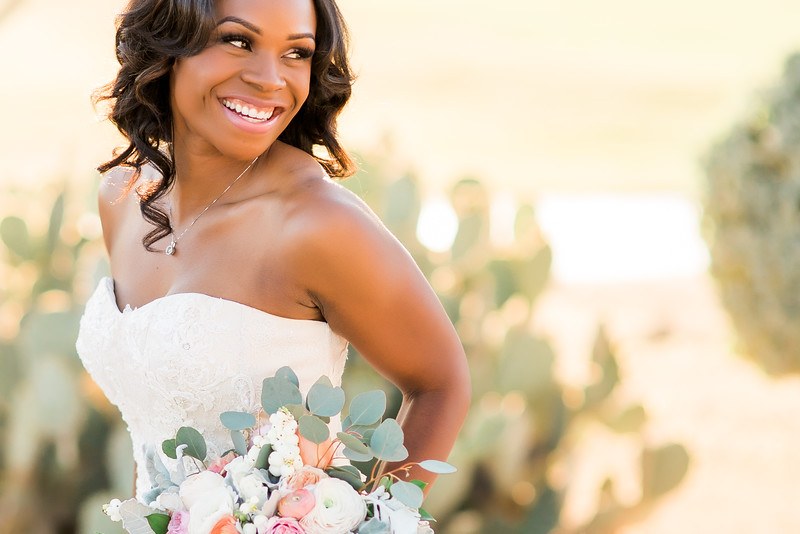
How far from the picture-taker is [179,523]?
164cm

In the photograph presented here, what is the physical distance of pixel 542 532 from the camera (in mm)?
4535

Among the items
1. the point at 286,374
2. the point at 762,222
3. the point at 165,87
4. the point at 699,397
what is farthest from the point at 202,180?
the point at 699,397

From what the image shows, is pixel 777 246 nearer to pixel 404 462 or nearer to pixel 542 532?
pixel 542 532

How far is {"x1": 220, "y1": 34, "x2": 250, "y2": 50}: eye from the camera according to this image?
1.96 meters

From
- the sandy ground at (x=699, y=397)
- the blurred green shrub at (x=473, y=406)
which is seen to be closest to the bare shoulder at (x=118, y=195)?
the blurred green shrub at (x=473, y=406)

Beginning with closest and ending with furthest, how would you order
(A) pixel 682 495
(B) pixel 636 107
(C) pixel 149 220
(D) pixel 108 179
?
1. (C) pixel 149 220
2. (D) pixel 108 179
3. (A) pixel 682 495
4. (B) pixel 636 107

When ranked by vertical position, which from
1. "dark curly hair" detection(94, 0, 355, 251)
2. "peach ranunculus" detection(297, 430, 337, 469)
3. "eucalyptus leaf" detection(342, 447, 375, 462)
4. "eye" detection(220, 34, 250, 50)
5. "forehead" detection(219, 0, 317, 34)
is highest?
"forehead" detection(219, 0, 317, 34)

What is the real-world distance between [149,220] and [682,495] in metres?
4.70

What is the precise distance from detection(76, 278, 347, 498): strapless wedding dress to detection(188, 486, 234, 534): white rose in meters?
0.42

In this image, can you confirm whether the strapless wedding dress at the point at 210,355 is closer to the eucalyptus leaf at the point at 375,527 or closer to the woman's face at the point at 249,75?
the woman's face at the point at 249,75

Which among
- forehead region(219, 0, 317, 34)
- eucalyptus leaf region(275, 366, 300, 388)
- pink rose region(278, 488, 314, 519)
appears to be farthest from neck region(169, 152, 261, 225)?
pink rose region(278, 488, 314, 519)

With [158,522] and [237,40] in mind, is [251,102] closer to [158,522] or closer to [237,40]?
[237,40]

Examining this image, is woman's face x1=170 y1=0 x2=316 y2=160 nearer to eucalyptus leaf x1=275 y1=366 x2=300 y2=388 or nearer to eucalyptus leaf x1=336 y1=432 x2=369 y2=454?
eucalyptus leaf x1=275 y1=366 x2=300 y2=388

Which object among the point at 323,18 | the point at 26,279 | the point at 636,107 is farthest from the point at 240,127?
the point at 636,107
